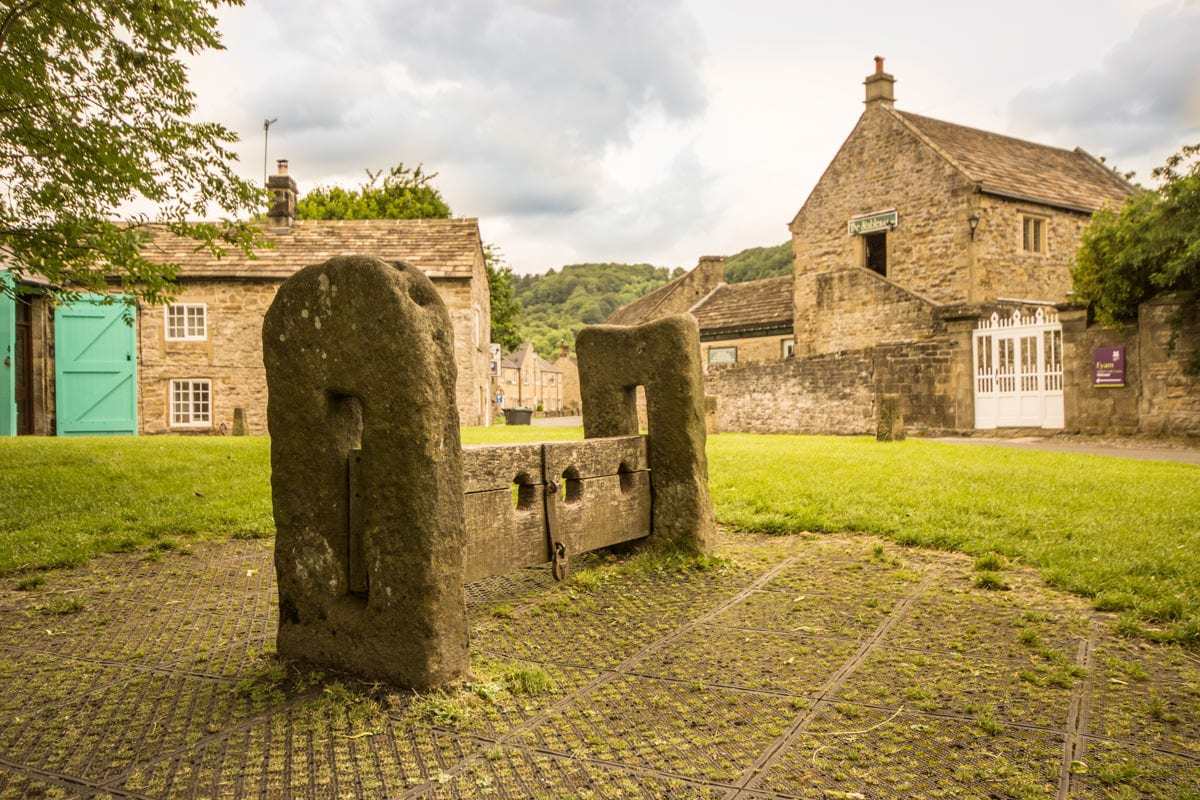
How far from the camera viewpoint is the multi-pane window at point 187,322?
22766mm

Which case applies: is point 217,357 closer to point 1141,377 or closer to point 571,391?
point 1141,377

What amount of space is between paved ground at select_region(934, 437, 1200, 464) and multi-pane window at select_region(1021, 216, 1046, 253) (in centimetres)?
1058

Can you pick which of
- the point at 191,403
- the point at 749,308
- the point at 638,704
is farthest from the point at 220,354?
the point at 638,704

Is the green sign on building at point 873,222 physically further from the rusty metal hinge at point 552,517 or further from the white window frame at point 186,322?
the rusty metal hinge at point 552,517

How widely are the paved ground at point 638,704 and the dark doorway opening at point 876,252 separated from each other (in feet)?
76.5

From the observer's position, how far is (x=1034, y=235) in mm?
24234

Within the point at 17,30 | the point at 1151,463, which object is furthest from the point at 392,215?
the point at 1151,463

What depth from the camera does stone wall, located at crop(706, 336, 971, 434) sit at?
18016 millimetres

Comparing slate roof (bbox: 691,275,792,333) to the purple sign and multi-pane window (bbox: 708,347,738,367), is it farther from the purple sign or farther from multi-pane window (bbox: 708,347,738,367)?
the purple sign

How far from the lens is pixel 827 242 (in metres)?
27.2

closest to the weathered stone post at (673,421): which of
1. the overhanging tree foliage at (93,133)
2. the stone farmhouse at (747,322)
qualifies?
the overhanging tree foliage at (93,133)

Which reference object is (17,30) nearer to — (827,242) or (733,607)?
(733,607)

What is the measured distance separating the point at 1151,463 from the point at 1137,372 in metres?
5.06

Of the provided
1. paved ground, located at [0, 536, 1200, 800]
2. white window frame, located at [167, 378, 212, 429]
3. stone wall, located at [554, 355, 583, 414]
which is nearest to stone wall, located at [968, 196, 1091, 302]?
paved ground, located at [0, 536, 1200, 800]
